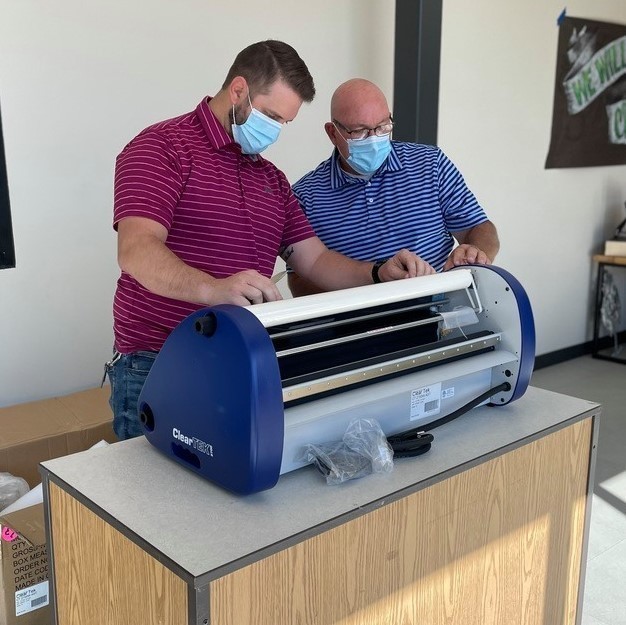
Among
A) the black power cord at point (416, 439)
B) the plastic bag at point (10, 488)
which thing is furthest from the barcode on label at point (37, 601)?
the black power cord at point (416, 439)

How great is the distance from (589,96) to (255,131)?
3.56 metres

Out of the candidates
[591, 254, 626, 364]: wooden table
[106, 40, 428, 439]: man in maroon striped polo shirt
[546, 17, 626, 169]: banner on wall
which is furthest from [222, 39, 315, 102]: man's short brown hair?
[591, 254, 626, 364]: wooden table

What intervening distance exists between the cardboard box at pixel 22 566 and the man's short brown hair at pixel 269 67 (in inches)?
46.9

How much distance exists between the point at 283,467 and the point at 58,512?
0.42 metres

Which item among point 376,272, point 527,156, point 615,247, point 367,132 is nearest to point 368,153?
point 367,132

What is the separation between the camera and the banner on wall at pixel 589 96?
170 inches

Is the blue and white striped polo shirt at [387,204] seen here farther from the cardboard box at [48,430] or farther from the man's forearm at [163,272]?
the cardboard box at [48,430]

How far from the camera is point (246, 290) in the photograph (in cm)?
128

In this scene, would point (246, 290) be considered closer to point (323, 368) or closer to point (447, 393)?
point (323, 368)

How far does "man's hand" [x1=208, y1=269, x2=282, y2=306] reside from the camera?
4.20 feet

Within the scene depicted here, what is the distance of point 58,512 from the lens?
131 cm

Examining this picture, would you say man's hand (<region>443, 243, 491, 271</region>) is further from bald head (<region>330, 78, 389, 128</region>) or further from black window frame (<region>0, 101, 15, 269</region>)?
black window frame (<region>0, 101, 15, 269</region>)

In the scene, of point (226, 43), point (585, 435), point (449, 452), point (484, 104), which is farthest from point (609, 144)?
point (449, 452)

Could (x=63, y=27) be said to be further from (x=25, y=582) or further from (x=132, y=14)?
(x=25, y=582)
